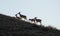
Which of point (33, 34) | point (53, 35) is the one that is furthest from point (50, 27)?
point (33, 34)

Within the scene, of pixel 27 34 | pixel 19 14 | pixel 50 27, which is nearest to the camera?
pixel 27 34

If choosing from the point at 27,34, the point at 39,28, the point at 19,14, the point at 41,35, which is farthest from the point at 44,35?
the point at 19,14

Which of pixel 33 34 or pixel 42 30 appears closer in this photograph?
pixel 33 34

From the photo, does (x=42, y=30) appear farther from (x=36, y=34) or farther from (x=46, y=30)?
(x=36, y=34)

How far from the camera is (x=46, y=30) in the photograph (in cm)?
2900

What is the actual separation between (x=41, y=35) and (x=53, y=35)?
2.04 m

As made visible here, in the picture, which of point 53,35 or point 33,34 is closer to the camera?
point 33,34

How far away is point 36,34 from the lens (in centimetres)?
2506

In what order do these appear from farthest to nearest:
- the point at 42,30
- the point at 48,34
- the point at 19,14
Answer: the point at 19,14
the point at 42,30
the point at 48,34

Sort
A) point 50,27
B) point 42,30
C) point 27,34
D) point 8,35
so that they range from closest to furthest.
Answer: point 8,35
point 27,34
point 42,30
point 50,27

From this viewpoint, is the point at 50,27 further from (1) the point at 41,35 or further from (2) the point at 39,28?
(1) the point at 41,35

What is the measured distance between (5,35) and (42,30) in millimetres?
7088

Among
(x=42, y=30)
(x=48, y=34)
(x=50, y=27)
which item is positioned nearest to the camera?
(x=48, y=34)

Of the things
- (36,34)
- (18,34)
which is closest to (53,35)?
(36,34)
